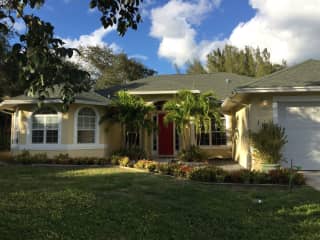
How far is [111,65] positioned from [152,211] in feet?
102

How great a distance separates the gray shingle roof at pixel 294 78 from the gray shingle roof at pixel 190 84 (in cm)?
479

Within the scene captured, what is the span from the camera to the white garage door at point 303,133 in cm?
1043

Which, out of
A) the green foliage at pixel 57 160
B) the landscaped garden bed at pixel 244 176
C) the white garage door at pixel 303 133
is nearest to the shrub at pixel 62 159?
the green foliage at pixel 57 160

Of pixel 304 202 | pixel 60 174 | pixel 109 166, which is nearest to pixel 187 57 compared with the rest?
pixel 109 166

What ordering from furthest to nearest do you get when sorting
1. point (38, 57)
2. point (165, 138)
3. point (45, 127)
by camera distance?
point (165, 138), point (45, 127), point (38, 57)

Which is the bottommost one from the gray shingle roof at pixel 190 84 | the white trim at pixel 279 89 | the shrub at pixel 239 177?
the shrub at pixel 239 177

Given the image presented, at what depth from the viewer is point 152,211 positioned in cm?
552

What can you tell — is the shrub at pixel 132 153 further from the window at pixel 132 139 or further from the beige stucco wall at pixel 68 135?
the window at pixel 132 139

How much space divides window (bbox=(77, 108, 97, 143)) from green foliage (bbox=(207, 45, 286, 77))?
2176 cm

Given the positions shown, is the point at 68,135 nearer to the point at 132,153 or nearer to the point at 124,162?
the point at 132,153

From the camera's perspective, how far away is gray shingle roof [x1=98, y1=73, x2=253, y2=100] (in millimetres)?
16812

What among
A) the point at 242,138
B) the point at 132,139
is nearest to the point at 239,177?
the point at 242,138

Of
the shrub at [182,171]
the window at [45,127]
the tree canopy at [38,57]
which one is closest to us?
the tree canopy at [38,57]

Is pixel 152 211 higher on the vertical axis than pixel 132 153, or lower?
lower
